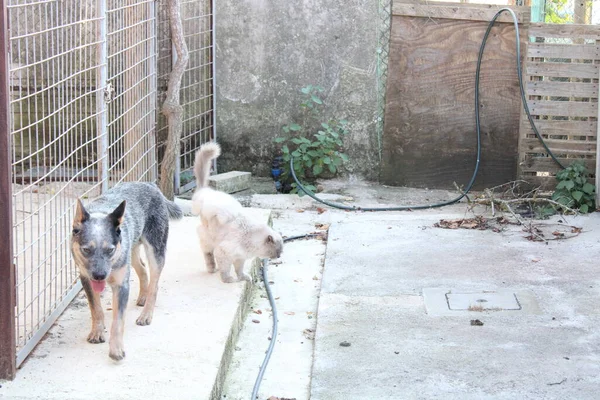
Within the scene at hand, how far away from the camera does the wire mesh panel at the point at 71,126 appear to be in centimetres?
483

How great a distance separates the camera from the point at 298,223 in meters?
8.55

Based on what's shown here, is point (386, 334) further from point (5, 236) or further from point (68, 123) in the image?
point (68, 123)

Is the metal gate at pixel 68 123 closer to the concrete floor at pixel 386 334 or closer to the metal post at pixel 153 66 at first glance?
the metal post at pixel 153 66

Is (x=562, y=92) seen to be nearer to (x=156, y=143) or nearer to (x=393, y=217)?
(x=393, y=217)

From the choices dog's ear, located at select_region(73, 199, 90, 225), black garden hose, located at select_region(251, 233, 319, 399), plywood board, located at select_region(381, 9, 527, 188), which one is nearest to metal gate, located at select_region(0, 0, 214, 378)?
dog's ear, located at select_region(73, 199, 90, 225)

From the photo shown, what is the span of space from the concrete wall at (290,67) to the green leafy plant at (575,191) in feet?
6.97

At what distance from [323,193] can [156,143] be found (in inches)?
84.5

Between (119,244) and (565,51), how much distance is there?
6.07 m

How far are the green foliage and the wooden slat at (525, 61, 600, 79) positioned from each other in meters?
0.70

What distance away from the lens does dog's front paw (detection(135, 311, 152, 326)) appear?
518 cm

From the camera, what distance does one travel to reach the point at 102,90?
5855 millimetres

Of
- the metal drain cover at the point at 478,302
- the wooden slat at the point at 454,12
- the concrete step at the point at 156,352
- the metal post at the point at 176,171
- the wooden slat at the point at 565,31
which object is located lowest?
the metal drain cover at the point at 478,302

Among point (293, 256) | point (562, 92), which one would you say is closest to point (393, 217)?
point (293, 256)

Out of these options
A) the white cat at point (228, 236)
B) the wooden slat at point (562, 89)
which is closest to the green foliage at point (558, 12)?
the wooden slat at point (562, 89)
